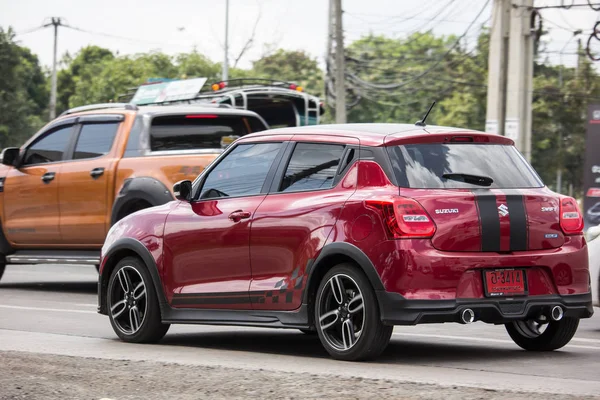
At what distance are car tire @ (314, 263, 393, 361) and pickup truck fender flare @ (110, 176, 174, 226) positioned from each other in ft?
18.1

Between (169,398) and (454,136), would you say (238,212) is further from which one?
(169,398)

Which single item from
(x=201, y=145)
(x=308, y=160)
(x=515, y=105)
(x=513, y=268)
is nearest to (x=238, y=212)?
(x=308, y=160)

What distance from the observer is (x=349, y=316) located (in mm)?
8008

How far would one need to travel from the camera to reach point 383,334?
7.85 metres

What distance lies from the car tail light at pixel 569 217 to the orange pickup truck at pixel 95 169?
5.86 metres

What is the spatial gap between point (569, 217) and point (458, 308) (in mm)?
1156

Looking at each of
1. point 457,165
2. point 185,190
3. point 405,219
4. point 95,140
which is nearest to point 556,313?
point 457,165

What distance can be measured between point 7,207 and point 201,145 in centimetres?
→ 272

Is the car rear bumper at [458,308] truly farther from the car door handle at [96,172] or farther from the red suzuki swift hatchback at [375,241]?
the car door handle at [96,172]

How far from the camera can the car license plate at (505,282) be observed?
7895 mm

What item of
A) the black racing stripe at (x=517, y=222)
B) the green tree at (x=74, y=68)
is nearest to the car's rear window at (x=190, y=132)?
the black racing stripe at (x=517, y=222)

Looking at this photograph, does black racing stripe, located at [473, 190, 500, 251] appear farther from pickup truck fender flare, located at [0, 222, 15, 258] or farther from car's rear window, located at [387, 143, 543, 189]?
pickup truck fender flare, located at [0, 222, 15, 258]

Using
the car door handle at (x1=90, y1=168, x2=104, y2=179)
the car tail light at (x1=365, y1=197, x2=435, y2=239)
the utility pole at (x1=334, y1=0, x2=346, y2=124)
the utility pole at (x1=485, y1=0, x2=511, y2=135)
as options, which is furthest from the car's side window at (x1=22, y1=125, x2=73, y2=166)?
the utility pole at (x1=334, y1=0, x2=346, y2=124)

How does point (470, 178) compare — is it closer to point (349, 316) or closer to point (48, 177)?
point (349, 316)
